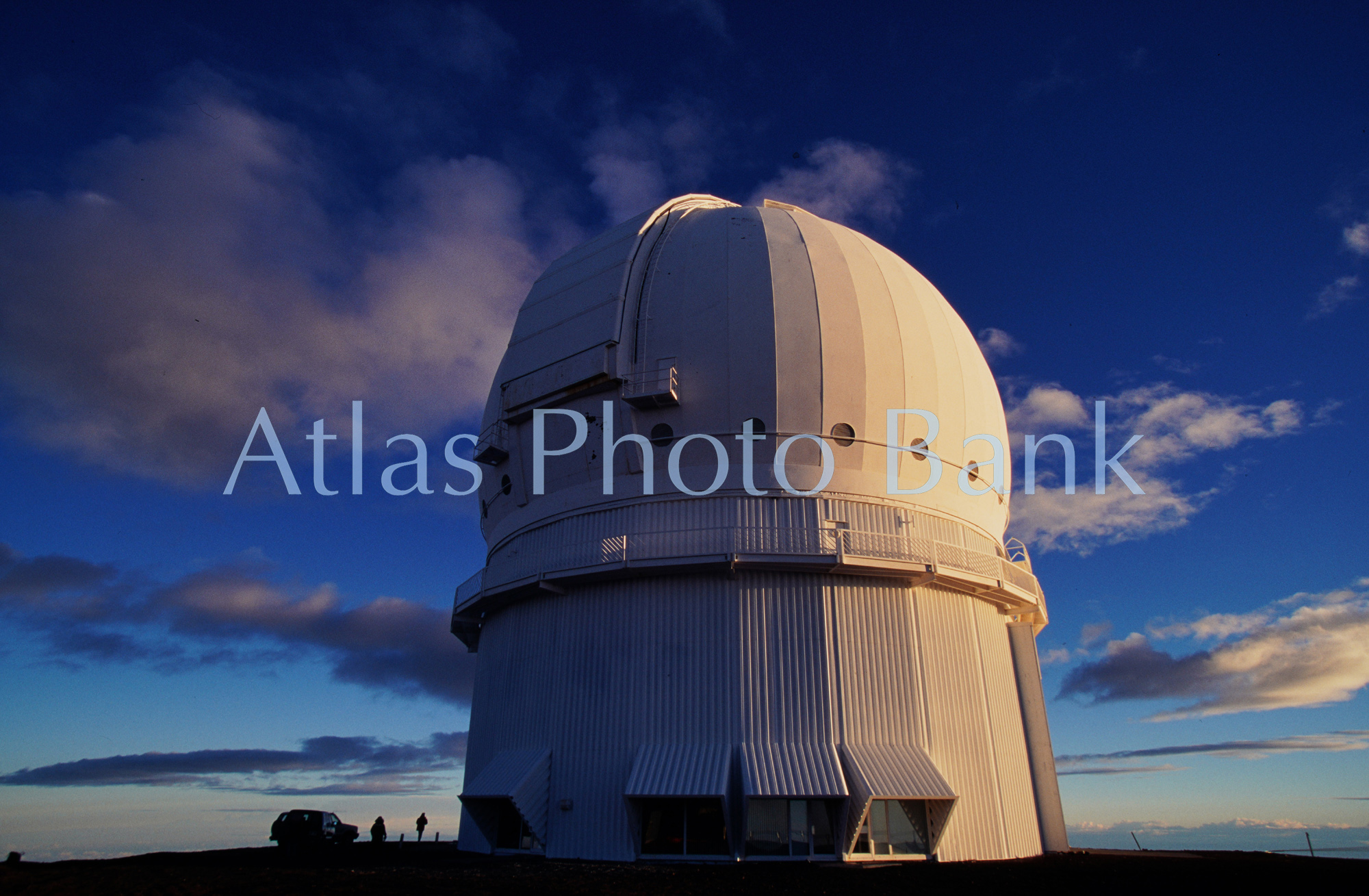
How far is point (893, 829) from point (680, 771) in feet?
13.6

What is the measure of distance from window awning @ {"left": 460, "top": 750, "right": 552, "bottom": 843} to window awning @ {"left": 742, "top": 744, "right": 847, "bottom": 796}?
4425mm

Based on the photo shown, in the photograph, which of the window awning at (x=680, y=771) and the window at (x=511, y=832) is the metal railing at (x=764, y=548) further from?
the window at (x=511, y=832)

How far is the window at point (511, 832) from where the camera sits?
1848 cm

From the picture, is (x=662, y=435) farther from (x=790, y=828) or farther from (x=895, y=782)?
(x=895, y=782)

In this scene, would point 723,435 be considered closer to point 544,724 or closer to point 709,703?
point 709,703

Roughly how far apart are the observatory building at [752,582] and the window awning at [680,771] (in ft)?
0.19

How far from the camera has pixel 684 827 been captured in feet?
53.4

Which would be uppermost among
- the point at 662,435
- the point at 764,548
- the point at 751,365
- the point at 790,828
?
the point at 751,365

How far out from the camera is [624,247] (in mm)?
21938

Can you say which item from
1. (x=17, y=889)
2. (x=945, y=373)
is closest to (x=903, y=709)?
(x=945, y=373)

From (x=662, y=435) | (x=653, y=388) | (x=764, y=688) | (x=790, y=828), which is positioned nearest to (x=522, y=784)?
(x=764, y=688)

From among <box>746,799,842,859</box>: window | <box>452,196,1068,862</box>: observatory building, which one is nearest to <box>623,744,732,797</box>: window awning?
<box>452,196,1068,862</box>: observatory building

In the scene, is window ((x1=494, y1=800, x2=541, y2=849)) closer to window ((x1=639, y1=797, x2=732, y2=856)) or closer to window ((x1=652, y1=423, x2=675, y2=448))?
window ((x1=639, y1=797, x2=732, y2=856))

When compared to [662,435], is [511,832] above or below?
below
